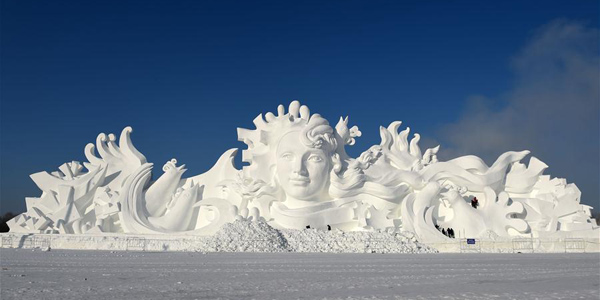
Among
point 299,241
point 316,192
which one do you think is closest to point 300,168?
point 316,192

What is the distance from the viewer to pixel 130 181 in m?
25.6

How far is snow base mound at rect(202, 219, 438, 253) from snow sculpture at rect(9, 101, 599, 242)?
7.47ft

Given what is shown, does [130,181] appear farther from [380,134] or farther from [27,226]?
[380,134]

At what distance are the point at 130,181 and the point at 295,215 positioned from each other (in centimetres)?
788

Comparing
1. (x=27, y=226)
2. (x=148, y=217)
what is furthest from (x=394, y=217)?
(x=27, y=226)

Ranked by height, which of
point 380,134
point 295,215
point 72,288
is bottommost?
point 72,288

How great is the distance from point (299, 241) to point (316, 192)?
4171mm

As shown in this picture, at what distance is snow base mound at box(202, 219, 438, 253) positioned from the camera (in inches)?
741

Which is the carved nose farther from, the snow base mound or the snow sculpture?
the snow base mound

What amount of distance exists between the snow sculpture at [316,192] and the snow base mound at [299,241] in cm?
228

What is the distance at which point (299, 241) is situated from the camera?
794 inches

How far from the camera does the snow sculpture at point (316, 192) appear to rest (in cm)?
2347

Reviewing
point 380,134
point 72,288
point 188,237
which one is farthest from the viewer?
point 380,134

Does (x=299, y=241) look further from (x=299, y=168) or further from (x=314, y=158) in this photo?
(x=314, y=158)
